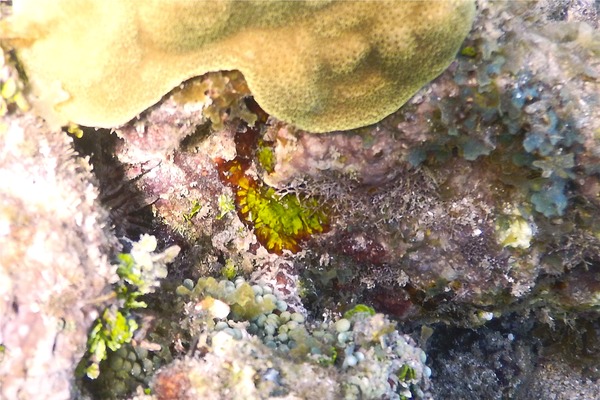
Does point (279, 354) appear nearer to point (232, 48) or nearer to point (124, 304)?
point (124, 304)

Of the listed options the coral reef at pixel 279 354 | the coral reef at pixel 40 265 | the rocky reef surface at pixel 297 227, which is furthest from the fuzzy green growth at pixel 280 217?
the coral reef at pixel 40 265

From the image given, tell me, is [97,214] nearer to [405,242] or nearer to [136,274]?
[136,274]

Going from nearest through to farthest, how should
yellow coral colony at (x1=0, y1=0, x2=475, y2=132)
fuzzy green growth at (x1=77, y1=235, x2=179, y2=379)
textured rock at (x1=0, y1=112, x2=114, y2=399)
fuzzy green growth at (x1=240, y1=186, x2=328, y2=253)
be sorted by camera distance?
textured rock at (x1=0, y1=112, x2=114, y2=399) < yellow coral colony at (x1=0, y1=0, x2=475, y2=132) < fuzzy green growth at (x1=77, y1=235, x2=179, y2=379) < fuzzy green growth at (x1=240, y1=186, x2=328, y2=253)

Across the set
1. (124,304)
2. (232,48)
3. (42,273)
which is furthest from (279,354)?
(232,48)

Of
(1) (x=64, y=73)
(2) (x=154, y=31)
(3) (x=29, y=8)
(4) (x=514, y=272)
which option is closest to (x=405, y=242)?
(4) (x=514, y=272)

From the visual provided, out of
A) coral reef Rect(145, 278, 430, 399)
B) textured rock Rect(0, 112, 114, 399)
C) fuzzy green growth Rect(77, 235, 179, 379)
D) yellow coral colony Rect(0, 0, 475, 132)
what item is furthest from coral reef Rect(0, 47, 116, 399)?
coral reef Rect(145, 278, 430, 399)

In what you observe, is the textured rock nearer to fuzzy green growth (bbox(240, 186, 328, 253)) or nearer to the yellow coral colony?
the yellow coral colony
